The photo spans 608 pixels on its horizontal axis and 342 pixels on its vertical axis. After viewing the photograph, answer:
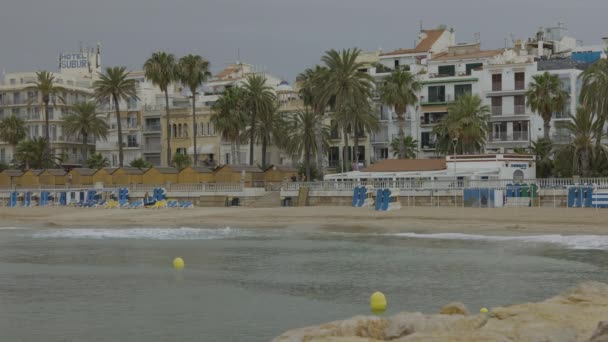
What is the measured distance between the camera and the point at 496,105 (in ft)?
256

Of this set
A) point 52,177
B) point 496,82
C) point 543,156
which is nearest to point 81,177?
point 52,177

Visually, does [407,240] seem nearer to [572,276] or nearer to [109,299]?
[572,276]

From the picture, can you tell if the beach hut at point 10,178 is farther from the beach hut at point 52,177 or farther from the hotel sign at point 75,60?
the hotel sign at point 75,60

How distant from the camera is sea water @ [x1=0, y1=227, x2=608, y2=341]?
20125 millimetres

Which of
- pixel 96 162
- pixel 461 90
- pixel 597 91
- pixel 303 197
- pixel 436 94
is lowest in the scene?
pixel 303 197

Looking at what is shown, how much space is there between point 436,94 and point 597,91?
2374cm

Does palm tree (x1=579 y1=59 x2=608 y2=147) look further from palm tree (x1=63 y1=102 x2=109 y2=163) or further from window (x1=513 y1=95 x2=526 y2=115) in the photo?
palm tree (x1=63 y1=102 x2=109 y2=163)

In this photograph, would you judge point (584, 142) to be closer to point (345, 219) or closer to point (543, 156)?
point (543, 156)

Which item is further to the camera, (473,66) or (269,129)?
(473,66)

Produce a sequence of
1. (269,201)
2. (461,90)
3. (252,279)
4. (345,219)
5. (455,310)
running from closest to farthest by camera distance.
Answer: (455,310) < (252,279) < (345,219) < (269,201) < (461,90)

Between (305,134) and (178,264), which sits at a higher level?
(305,134)

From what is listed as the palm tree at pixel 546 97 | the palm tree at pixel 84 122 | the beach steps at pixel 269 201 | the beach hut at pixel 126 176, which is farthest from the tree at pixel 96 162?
the palm tree at pixel 546 97

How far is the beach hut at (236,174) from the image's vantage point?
67.2 meters

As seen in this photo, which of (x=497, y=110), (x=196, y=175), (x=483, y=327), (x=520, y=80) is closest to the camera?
(x=483, y=327)
